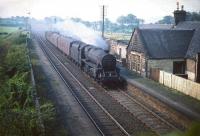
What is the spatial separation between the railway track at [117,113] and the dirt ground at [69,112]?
39 centimetres

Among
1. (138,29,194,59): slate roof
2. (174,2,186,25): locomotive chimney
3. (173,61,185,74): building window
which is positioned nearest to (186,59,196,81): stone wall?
(173,61,185,74): building window

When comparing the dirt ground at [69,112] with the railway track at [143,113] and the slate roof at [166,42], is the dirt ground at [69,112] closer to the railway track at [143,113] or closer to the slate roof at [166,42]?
the railway track at [143,113]

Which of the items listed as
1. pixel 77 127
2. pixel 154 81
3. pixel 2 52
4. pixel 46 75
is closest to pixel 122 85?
pixel 154 81

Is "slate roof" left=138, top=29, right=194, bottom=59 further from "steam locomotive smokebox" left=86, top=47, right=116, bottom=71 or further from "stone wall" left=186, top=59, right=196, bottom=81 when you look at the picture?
"steam locomotive smokebox" left=86, top=47, right=116, bottom=71

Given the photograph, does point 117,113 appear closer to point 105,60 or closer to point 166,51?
point 105,60

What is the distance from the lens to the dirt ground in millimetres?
14367

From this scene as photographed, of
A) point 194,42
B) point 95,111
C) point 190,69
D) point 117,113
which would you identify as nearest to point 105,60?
point 95,111

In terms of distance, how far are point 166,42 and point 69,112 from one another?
16581 millimetres

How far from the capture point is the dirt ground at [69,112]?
47.1ft

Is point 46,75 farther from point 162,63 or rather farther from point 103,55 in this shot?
point 162,63

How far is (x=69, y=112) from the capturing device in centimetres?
1756

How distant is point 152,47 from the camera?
29.1 m

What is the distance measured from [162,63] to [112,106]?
11.2 m

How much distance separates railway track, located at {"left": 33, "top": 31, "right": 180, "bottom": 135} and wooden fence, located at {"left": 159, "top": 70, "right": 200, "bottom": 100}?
13.4 feet
